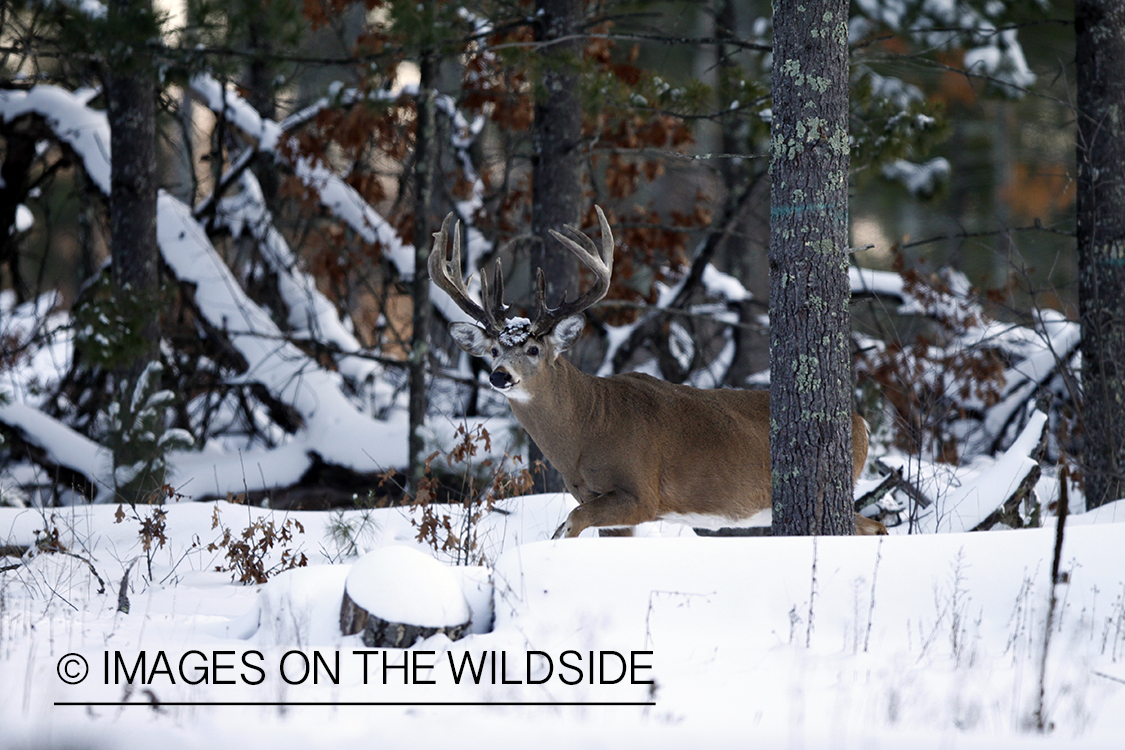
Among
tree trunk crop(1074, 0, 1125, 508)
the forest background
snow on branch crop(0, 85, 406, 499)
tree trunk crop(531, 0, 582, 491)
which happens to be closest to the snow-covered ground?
the forest background

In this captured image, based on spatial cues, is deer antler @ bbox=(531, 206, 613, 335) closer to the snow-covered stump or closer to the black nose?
the black nose

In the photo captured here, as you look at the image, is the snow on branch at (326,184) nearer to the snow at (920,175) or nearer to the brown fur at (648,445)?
the brown fur at (648,445)

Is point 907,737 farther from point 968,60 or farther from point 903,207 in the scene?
point 903,207

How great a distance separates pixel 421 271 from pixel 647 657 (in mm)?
6053

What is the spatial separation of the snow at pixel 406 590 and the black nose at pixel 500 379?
1.92 metres

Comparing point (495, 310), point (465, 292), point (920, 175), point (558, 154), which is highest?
point (920, 175)

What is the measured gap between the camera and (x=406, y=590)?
149 inches

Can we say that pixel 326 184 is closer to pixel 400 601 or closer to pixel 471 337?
pixel 471 337

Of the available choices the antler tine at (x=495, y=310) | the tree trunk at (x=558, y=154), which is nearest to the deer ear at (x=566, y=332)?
the antler tine at (x=495, y=310)

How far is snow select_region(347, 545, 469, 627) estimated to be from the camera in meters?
3.75

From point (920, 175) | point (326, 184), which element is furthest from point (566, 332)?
point (920, 175)

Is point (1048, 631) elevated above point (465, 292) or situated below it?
below

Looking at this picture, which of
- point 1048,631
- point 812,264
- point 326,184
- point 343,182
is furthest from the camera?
point 343,182

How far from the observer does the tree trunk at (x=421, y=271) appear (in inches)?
357
